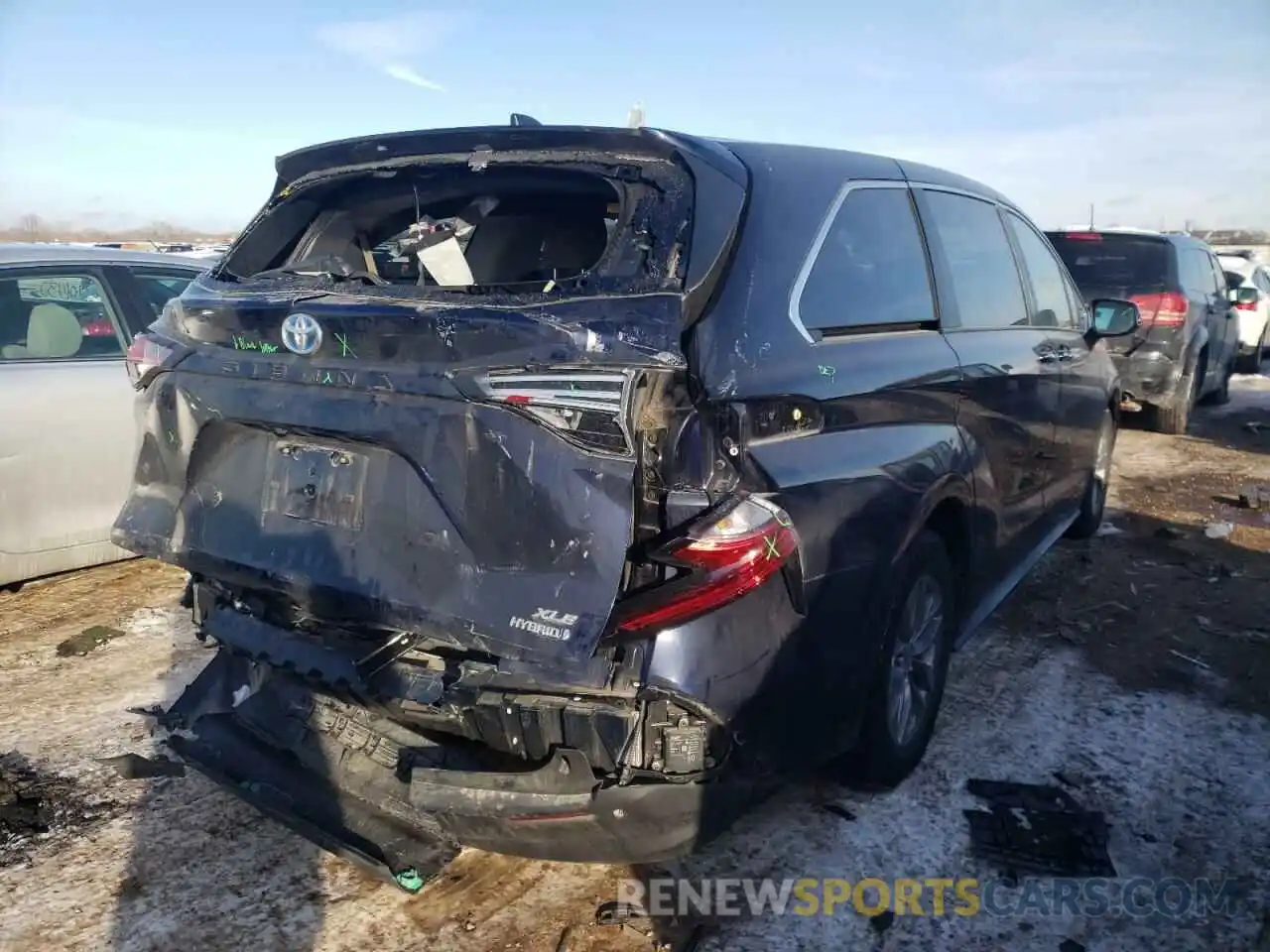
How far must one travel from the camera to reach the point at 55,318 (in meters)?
4.86

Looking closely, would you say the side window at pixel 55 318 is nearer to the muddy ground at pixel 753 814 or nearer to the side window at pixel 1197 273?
the muddy ground at pixel 753 814

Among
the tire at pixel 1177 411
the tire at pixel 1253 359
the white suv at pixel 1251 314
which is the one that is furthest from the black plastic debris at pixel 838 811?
the tire at pixel 1253 359

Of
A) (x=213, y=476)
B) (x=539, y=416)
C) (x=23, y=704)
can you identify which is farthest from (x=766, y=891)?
(x=23, y=704)

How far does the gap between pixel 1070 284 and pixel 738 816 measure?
3.90 meters

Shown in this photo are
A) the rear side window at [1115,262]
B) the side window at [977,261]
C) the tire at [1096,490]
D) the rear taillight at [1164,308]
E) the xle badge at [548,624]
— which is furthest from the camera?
the rear side window at [1115,262]

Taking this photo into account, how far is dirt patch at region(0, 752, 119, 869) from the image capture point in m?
2.96

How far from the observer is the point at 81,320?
4965mm

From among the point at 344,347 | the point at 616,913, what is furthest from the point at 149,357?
the point at 616,913

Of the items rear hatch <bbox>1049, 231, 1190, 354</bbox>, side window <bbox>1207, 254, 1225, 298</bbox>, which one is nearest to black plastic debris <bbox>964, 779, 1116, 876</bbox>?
rear hatch <bbox>1049, 231, 1190, 354</bbox>

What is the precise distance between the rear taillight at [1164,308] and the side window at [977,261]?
5.25 meters

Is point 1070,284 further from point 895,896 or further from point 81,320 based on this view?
point 81,320

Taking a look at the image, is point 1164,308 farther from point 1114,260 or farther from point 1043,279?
point 1043,279

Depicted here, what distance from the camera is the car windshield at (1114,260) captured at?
28.9 ft

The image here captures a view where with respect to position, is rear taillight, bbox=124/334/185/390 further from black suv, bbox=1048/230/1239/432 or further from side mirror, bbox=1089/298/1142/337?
black suv, bbox=1048/230/1239/432
